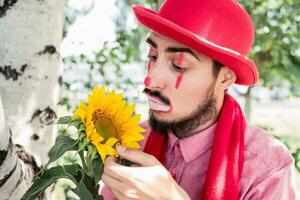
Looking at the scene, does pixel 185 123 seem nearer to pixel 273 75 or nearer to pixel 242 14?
pixel 242 14

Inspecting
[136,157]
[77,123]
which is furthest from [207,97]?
[77,123]

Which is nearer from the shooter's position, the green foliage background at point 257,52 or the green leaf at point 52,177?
the green leaf at point 52,177

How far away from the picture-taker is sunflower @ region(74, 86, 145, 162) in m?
1.38

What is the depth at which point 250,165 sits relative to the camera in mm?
1729

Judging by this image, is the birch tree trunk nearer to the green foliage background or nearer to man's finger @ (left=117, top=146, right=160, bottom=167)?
man's finger @ (left=117, top=146, right=160, bottom=167)

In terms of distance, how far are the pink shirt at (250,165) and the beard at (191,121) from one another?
0.04 meters

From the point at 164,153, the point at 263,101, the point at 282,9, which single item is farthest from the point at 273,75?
the point at 263,101

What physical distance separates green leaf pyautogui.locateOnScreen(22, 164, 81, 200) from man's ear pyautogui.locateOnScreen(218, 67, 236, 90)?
648 millimetres

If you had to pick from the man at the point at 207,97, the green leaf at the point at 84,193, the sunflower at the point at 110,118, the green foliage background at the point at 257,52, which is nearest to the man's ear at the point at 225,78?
the man at the point at 207,97

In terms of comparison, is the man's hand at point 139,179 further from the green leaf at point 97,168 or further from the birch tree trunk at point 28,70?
the birch tree trunk at point 28,70

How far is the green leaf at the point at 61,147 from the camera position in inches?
51.6

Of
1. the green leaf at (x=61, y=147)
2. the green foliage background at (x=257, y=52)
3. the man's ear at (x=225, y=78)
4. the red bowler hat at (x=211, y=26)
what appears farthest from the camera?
the green foliage background at (x=257, y=52)

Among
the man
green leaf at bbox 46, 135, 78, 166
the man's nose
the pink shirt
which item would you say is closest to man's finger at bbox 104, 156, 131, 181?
green leaf at bbox 46, 135, 78, 166

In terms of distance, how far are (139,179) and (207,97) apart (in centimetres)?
50
